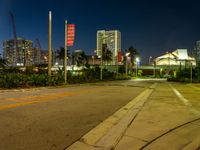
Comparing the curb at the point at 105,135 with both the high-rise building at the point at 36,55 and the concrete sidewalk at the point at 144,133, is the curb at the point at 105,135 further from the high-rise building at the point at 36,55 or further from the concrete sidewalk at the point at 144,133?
the high-rise building at the point at 36,55

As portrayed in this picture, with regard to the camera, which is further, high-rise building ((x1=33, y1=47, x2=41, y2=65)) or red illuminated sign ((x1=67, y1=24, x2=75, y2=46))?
high-rise building ((x1=33, y1=47, x2=41, y2=65))

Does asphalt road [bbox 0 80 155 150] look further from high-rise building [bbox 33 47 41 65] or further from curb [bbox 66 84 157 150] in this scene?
high-rise building [bbox 33 47 41 65]

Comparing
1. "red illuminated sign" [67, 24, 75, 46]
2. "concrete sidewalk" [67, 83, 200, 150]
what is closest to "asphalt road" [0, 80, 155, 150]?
"concrete sidewalk" [67, 83, 200, 150]

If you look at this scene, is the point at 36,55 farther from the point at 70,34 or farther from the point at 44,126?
the point at 44,126

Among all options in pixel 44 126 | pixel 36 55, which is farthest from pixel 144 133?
pixel 36 55

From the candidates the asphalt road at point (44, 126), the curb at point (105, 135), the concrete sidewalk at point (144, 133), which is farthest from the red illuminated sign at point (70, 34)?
the curb at point (105, 135)

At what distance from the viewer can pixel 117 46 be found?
171 m

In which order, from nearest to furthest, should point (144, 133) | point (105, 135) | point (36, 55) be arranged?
point (105, 135)
point (144, 133)
point (36, 55)

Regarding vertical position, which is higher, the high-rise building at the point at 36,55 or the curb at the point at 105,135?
the high-rise building at the point at 36,55

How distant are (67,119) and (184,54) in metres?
164

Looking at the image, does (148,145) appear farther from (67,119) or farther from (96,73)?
(96,73)

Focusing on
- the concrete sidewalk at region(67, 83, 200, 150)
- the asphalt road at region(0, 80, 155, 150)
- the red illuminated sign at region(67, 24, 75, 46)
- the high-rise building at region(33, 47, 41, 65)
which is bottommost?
the concrete sidewalk at region(67, 83, 200, 150)

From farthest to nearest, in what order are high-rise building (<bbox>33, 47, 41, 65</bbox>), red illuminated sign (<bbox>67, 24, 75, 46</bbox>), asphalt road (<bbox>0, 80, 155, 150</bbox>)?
high-rise building (<bbox>33, 47, 41, 65</bbox>), red illuminated sign (<bbox>67, 24, 75, 46</bbox>), asphalt road (<bbox>0, 80, 155, 150</bbox>)

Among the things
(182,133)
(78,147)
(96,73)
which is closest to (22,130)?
(78,147)
